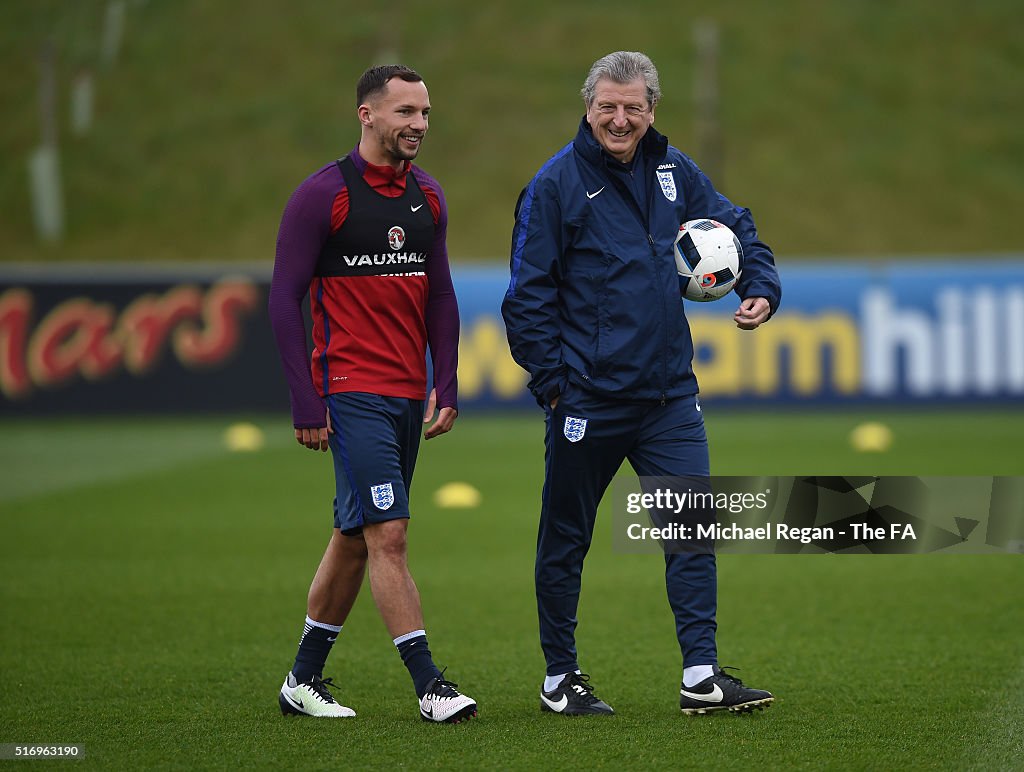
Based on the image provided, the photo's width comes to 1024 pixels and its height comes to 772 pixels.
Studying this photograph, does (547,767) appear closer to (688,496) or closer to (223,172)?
(688,496)

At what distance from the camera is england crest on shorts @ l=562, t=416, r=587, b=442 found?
5.66m

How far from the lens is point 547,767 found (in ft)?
16.0

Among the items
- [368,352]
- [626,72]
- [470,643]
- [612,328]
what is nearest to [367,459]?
[368,352]

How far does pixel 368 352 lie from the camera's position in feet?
18.7

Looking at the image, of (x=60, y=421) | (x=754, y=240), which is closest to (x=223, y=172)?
(x=60, y=421)

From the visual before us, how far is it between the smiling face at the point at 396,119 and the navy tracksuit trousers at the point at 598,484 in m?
1.06

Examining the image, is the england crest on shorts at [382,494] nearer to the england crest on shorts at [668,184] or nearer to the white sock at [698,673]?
the white sock at [698,673]

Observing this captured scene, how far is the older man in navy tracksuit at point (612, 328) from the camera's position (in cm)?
556

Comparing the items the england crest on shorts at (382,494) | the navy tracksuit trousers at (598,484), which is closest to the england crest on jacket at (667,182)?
the navy tracksuit trousers at (598,484)

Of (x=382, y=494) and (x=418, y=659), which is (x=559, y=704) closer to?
(x=418, y=659)

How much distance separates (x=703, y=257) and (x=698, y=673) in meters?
1.49

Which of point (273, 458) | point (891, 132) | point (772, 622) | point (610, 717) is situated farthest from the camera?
point (891, 132)

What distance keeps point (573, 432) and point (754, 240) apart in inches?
41.0

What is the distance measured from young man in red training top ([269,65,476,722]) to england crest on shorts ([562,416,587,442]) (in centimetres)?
49
